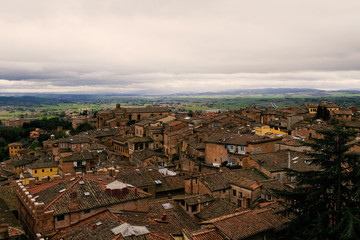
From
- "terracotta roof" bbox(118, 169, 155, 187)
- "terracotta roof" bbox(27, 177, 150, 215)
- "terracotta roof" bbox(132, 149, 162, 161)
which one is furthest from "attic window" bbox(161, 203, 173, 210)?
"terracotta roof" bbox(132, 149, 162, 161)

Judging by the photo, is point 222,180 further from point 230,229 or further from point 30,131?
point 30,131

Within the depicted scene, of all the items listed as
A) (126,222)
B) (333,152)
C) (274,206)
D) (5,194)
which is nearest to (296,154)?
(274,206)

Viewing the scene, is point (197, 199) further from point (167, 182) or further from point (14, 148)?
point (14, 148)

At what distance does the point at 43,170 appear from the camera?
2490 inches

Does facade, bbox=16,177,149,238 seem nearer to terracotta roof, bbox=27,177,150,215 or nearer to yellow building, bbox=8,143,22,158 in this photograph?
terracotta roof, bbox=27,177,150,215

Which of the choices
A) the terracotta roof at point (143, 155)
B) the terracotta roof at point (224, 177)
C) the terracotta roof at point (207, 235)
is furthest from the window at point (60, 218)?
the terracotta roof at point (143, 155)

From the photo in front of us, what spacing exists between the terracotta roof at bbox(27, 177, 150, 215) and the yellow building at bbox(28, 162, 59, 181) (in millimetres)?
38535

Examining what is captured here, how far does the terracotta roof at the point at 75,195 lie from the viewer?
77.9 feet

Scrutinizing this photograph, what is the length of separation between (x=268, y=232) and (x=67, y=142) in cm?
6844

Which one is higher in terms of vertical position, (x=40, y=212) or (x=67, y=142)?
(x=40, y=212)

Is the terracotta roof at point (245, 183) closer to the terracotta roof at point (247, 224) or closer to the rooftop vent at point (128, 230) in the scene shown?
the terracotta roof at point (247, 224)

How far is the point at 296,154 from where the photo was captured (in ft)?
135

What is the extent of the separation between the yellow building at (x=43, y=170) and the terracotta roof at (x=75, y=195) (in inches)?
1517

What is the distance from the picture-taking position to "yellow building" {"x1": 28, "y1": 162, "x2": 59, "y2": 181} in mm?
62469
